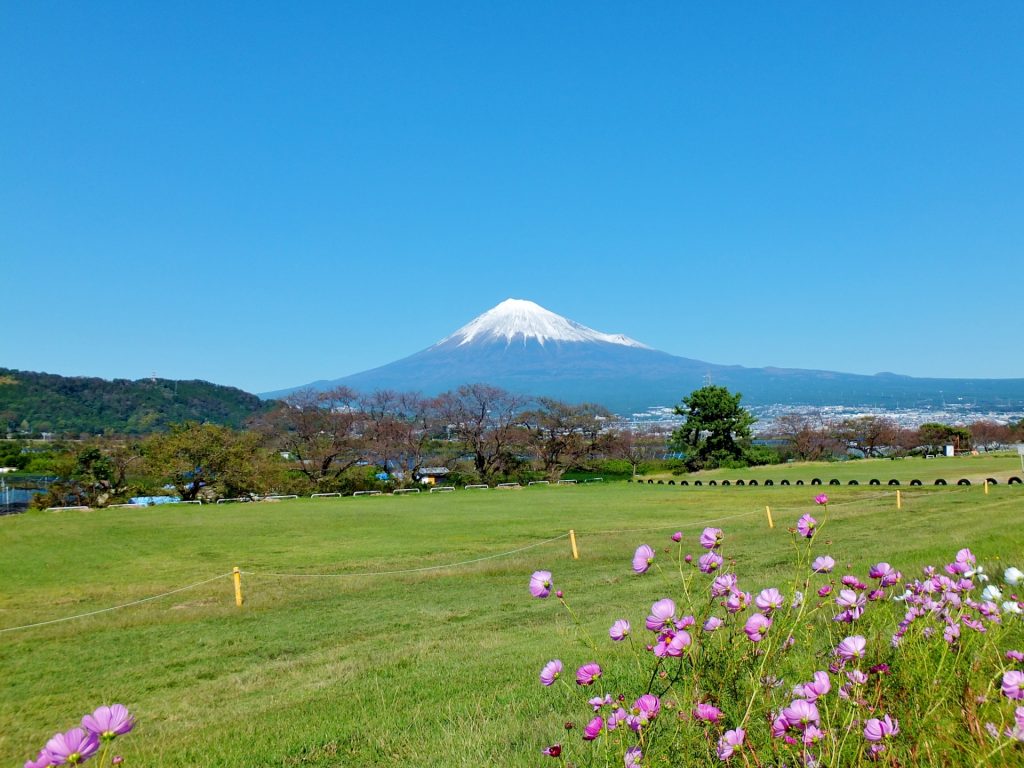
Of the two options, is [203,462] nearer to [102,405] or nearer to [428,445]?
[428,445]

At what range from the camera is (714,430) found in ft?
184

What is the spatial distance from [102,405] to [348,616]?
97.4 metres

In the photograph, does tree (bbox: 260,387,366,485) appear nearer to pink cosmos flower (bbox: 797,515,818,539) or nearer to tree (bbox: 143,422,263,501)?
tree (bbox: 143,422,263,501)

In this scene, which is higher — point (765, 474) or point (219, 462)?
point (219, 462)

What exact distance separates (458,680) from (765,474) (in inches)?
1784

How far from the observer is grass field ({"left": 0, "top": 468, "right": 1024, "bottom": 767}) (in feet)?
14.7

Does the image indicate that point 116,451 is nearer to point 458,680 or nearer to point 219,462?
point 219,462

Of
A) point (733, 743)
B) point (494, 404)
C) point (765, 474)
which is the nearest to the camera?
point (733, 743)

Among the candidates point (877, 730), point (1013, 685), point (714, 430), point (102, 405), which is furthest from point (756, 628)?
point (102, 405)

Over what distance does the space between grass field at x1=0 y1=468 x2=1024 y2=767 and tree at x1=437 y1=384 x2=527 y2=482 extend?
1029 inches

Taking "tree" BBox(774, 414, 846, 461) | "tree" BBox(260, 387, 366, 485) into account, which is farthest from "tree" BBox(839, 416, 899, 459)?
"tree" BBox(260, 387, 366, 485)

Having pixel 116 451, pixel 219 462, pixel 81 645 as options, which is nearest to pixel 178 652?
pixel 81 645

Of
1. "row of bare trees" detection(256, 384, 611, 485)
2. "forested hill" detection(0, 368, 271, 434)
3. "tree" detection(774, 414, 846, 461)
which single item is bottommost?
"tree" detection(774, 414, 846, 461)

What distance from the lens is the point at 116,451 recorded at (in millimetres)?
44375
